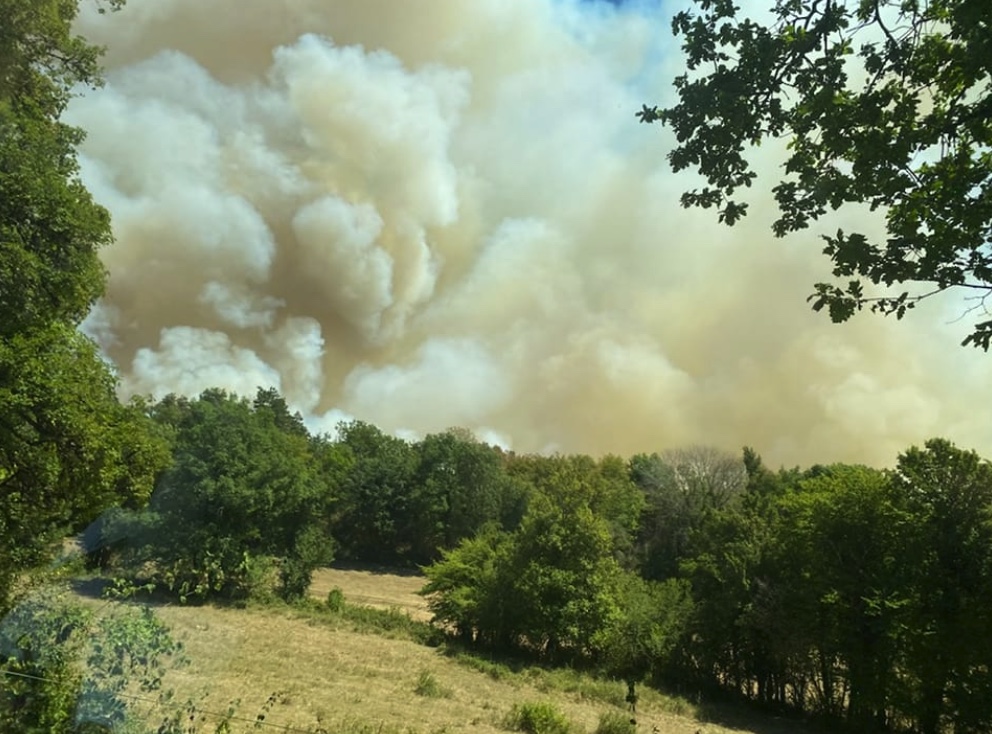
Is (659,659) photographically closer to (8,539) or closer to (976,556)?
(976,556)

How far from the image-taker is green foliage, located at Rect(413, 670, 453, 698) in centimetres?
1722

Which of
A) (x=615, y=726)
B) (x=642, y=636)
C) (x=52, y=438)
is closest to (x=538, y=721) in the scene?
(x=615, y=726)

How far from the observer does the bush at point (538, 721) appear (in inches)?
565

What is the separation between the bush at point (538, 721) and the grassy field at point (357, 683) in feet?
1.45

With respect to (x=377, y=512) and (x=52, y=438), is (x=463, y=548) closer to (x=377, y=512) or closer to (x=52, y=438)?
(x=377, y=512)

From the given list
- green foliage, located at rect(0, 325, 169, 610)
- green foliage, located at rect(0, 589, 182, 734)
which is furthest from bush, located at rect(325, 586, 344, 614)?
green foliage, located at rect(0, 589, 182, 734)

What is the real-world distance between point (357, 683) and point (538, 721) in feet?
18.5

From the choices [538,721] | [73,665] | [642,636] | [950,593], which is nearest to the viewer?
[73,665]

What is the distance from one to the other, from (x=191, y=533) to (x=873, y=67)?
30.9m

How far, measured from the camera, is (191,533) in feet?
94.8

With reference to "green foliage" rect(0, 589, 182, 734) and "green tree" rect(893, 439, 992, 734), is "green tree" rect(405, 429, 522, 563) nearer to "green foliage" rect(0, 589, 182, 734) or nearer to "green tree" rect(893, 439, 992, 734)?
"green tree" rect(893, 439, 992, 734)

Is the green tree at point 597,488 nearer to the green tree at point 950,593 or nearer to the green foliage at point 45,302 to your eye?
the green tree at point 950,593

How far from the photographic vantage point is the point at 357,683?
17438 millimetres

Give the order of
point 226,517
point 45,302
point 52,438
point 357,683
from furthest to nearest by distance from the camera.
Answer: point 226,517
point 357,683
point 52,438
point 45,302
